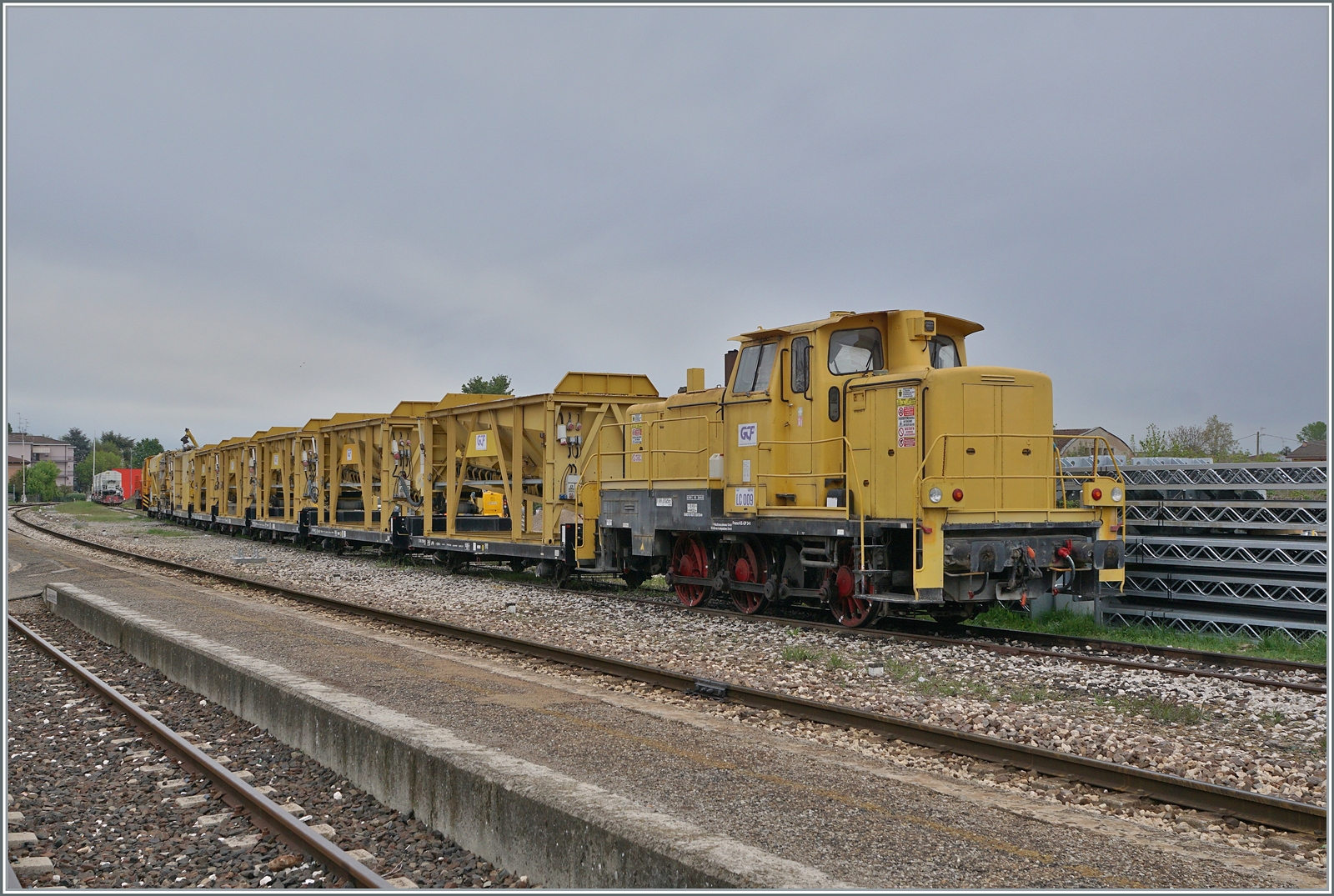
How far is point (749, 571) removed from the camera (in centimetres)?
1302

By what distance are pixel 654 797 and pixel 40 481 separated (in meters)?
102

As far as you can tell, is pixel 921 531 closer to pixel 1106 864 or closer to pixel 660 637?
pixel 660 637

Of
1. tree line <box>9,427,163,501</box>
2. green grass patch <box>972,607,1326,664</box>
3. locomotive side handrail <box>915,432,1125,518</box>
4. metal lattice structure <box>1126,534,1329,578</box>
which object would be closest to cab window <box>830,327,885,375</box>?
locomotive side handrail <box>915,432,1125,518</box>

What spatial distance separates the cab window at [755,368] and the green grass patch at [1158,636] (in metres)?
3.97

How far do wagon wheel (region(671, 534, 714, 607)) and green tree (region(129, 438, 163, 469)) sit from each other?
160540 mm

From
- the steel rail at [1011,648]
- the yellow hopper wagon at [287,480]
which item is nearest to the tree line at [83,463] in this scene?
the yellow hopper wagon at [287,480]

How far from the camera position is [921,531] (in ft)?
33.4

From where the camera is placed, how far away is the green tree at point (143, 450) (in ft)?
520

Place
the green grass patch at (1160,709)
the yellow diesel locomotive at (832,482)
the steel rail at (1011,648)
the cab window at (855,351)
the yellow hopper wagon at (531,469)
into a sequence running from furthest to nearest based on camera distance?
the yellow hopper wagon at (531,469) → the cab window at (855,351) → the yellow diesel locomotive at (832,482) → the steel rail at (1011,648) → the green grass patch at (1160,709)

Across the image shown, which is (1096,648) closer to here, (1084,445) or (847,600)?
(847,600)

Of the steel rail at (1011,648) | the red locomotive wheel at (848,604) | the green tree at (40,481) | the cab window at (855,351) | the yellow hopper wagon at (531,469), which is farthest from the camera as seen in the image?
the green tree at (40,481)

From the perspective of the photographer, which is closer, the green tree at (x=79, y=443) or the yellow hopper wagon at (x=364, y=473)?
the yellow hopper wagon at (x=364, y=473)

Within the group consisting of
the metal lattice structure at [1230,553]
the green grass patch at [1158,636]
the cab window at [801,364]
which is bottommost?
the green grass patch at [1158,636]

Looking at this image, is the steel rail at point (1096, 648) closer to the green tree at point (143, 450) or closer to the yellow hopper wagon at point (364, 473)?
the yellow hopper wagon at point (364, 473)
